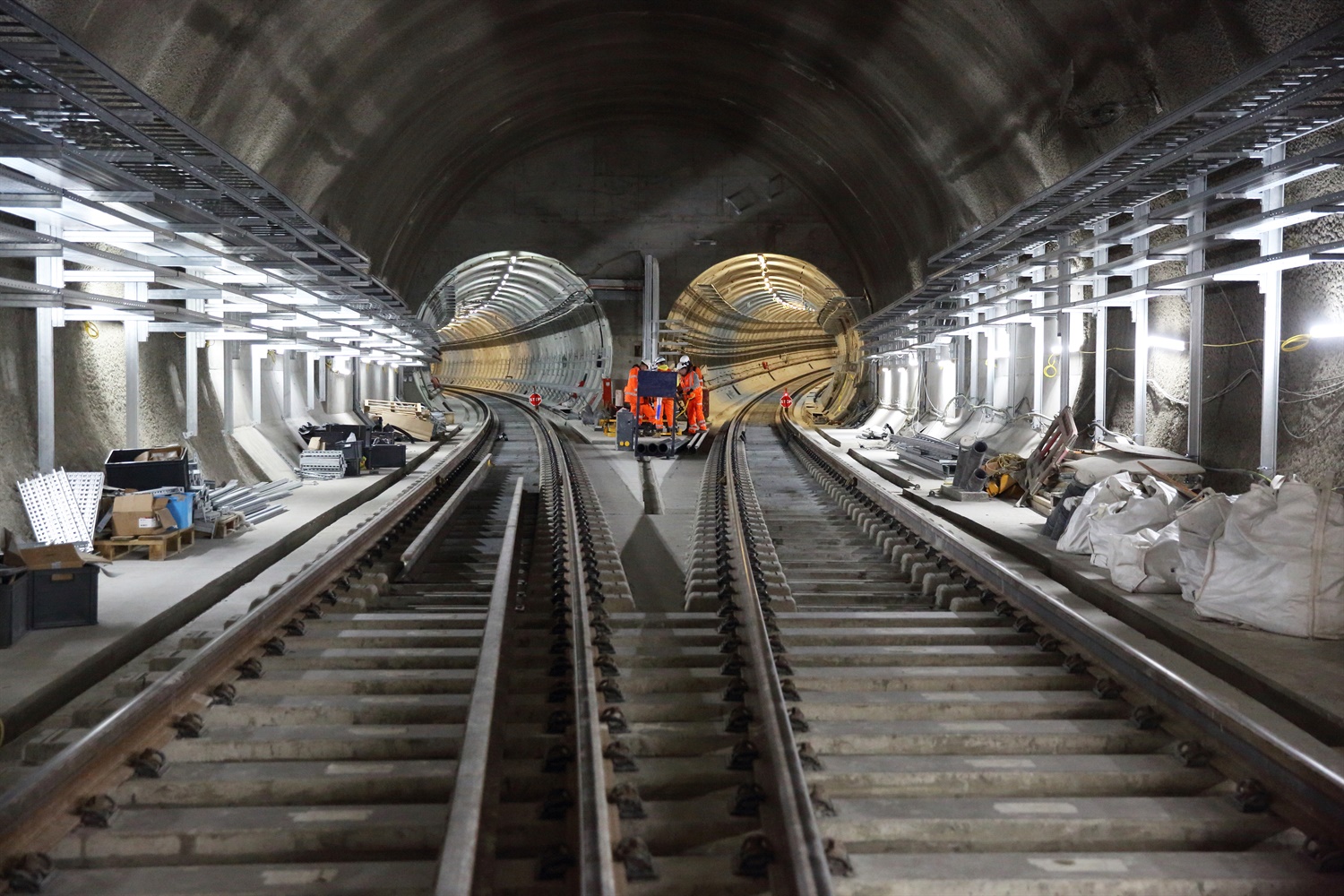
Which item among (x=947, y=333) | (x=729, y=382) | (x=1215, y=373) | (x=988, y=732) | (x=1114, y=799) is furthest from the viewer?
(x=729, y=382)

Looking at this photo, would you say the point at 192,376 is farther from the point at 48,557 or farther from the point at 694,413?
the point at 694,413

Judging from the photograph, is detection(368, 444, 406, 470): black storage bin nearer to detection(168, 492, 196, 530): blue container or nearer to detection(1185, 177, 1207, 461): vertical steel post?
detection(168, 492, 196, 530): blue container

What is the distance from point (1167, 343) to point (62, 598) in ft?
35.0

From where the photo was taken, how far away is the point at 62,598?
5.92 m

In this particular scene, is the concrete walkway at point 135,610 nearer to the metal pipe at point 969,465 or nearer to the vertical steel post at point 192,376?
the vertical steel post at point 192,376

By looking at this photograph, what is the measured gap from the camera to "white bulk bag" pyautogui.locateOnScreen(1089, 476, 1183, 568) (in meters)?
7.61

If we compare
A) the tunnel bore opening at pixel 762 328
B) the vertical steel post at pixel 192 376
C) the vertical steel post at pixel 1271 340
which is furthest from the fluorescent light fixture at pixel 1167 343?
the tunnel bore opening at pixel 762 328

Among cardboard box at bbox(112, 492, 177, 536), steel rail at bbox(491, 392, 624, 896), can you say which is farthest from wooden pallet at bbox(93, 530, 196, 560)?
steel rail at bbox(491, 392, 624, 896)

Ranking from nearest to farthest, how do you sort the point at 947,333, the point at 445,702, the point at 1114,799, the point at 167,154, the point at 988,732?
the point at 1114,799, the point at 988,732, the point at 445,702, the point at 167,154, the point at 947,333

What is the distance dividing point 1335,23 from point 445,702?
5782 mm


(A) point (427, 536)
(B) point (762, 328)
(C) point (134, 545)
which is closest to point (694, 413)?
(A) point (427, 536)

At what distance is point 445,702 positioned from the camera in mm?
4605

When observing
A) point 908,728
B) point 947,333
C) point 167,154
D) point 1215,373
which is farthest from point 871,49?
point 908,728

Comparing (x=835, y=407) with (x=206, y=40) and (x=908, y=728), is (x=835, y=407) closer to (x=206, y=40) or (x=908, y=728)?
(x=206, y=40)
